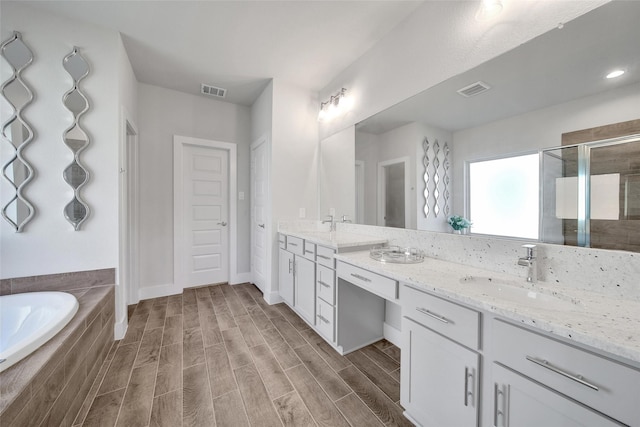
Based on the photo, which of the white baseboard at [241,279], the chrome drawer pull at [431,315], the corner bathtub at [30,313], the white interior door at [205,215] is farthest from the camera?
the white baseboard at [241,279]

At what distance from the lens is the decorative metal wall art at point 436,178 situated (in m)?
1.62

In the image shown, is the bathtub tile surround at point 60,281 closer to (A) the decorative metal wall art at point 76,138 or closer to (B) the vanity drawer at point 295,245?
(A) the decorative metal wall art at point 76,138

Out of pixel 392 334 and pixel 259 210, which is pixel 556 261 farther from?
pixel 259 210

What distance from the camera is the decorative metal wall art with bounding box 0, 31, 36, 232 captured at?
5.73 feet

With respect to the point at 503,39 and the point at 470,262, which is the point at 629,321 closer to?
the point at 470,262

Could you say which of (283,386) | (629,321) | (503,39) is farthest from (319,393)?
(503,39)

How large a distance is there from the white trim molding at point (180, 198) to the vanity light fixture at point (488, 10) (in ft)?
9.98

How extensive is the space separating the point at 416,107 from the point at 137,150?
314 cm

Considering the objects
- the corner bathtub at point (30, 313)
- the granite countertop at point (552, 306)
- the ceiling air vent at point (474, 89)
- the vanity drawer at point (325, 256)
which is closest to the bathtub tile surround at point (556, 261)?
the granite countertop at point (552, 306)

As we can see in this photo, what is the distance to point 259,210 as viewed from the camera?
10.6 ft

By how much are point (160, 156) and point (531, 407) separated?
384cm

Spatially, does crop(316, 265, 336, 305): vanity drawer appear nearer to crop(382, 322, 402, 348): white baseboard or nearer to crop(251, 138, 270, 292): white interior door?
crop(382, 322, 402, 348): white baseboard

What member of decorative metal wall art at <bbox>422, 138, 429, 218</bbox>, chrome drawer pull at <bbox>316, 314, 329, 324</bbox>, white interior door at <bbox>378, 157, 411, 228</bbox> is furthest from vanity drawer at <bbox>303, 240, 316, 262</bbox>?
decorative metal wall art at <bbox>422, 138, 429, 218</bbox>

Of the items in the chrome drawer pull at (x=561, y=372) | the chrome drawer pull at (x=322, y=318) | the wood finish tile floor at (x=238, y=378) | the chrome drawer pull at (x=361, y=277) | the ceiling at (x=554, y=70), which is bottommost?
the wood finish tile floor at (x=238, y=378)
